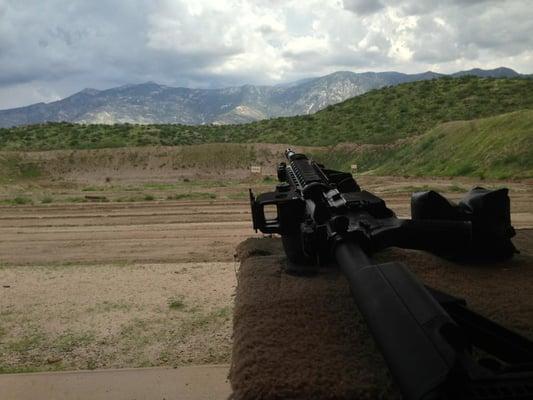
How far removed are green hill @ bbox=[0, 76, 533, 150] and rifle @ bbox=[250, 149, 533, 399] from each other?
139ft

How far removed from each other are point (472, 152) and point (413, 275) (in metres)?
29.1

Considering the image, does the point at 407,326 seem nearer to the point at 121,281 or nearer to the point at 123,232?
the point at 121,281

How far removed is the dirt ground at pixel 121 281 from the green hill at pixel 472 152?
479 cm

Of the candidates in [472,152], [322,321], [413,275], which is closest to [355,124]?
[472,152]

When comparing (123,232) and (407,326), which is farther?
(123,232)

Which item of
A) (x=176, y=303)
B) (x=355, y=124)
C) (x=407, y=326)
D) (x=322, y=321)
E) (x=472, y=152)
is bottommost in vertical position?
(x=176, y=303)

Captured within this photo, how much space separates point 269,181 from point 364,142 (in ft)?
53.7

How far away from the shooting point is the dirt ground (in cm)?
643

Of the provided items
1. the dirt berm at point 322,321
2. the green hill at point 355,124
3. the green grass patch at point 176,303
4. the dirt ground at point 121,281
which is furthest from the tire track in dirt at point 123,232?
the green hill at point 355,124

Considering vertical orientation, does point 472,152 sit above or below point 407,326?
below

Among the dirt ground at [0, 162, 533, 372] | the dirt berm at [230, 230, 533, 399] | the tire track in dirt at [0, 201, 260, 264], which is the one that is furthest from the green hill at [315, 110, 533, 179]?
the dirt berm at [230, 230, 533, 399]

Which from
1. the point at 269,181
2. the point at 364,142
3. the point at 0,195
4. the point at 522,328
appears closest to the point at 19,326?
the point at 522,328

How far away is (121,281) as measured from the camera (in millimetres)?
9688

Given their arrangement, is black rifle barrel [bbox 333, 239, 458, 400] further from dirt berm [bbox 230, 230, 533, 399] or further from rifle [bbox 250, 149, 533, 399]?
dirt berm [bbox 230, 230, 533, 399]
